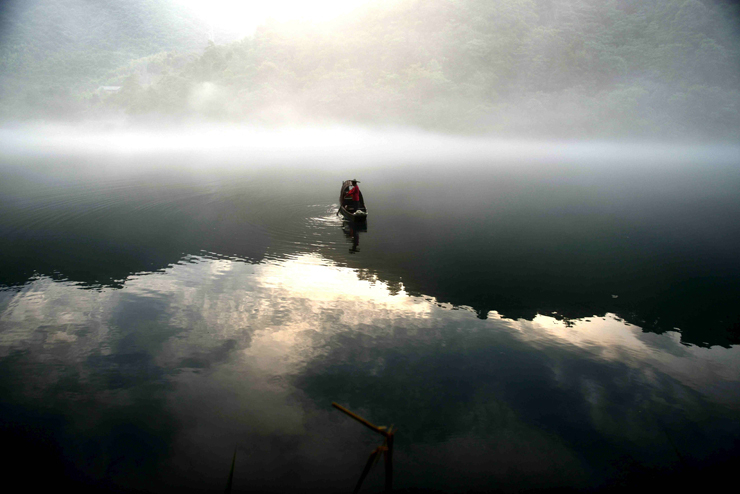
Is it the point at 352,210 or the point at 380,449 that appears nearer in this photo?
the point at 380,449

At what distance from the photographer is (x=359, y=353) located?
16578 mm

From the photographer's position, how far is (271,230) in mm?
34094

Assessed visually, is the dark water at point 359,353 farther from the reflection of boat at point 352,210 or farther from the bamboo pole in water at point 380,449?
the bamboo pole in water at point 380,449

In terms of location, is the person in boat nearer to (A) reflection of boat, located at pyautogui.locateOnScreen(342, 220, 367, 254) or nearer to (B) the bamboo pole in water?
(A) reflection of boat, located at pyautogui.locateOnScreen(342, 220, 367, 254)

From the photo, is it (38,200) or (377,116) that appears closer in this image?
(38,200)

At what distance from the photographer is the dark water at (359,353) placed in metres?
11.5

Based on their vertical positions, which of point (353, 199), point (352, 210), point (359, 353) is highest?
point (353, 199)

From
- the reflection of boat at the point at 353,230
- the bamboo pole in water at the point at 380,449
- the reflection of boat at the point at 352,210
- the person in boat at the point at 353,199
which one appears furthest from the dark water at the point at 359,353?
the bamboo pole in water at the point at 380,449

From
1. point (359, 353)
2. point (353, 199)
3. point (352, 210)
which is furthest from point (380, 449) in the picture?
point (353, 199)

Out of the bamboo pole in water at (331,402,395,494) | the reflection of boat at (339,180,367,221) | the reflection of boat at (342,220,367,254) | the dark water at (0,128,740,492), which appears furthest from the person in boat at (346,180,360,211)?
the bamboo pole in water at (331,402,395,494)

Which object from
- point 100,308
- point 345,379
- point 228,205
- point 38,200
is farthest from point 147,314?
point 38,200

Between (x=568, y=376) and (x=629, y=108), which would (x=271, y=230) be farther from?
(x=629, y=108)

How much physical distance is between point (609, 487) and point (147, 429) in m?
13.4

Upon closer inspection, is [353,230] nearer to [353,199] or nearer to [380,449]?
[353,199]
